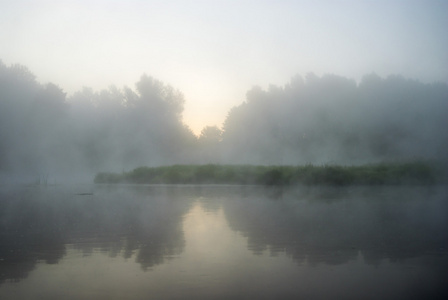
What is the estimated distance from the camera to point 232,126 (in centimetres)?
4306

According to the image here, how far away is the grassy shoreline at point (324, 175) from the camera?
26406 mm

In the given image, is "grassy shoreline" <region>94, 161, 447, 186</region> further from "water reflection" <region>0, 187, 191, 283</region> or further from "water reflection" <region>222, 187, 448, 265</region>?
"water reflection" <region>0, 187, 191, 283</region>

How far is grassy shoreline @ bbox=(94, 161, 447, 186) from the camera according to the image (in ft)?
86.6

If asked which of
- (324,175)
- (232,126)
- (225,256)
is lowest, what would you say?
(225,256)

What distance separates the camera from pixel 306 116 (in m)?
36.0

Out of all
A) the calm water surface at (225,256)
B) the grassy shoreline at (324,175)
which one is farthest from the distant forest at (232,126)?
the calm water surface at (225,256)

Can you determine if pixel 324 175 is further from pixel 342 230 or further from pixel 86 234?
pixel 86 234

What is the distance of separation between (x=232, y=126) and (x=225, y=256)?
37066 mm

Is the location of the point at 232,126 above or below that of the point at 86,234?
above

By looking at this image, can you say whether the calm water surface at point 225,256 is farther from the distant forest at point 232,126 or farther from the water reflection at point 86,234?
the distant forest at point 232,126

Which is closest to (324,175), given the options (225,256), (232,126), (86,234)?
(232,126)

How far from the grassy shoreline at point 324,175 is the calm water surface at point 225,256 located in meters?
15.5

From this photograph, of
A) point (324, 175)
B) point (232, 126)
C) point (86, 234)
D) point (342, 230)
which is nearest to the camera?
point (86, 234)

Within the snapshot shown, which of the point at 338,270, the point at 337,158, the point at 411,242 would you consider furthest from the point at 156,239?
the point at 337,158
